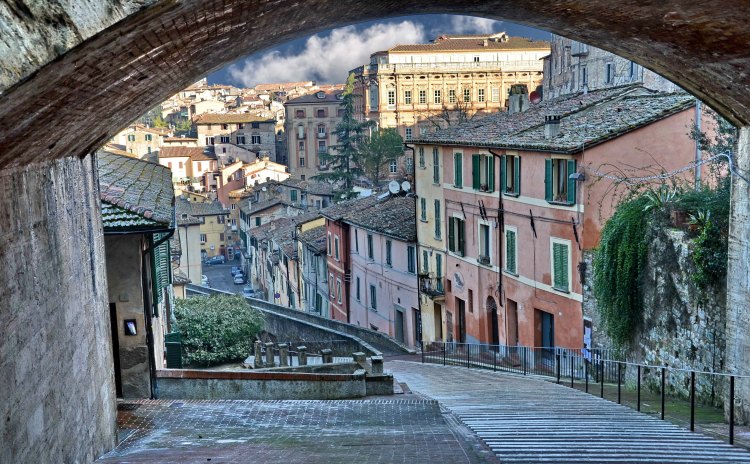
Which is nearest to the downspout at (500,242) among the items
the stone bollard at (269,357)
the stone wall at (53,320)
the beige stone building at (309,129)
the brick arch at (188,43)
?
the stone bollard at (269,357)

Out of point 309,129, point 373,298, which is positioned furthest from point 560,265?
point 309,129

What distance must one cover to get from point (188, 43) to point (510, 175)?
2432cm

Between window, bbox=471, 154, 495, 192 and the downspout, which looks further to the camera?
window, bbox=471, 154, 495, 192

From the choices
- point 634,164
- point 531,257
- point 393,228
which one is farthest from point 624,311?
point 393,228

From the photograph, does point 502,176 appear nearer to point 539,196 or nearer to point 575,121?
point 539,196

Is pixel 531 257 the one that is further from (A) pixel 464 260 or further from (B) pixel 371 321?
(B) pixel 371 321

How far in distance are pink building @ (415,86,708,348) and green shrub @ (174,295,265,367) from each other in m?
8.01

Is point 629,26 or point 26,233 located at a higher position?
point 629,26

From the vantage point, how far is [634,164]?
2498 cm

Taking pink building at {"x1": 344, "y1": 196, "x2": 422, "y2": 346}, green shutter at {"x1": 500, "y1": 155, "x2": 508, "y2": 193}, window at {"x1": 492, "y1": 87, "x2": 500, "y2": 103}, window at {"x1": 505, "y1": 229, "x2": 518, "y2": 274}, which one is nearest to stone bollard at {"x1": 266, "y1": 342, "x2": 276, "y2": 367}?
window at {"x1": 505, "y1": 229, "x2": 518, "y2": 274}

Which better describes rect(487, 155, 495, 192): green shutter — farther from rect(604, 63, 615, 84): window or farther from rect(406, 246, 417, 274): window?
rect(604, 63, 615, 84): window

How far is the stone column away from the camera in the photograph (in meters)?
11.7

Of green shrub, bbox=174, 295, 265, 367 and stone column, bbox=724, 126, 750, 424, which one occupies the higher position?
stone column, bbox=724, 126, 750, 424

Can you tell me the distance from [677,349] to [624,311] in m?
2.41
